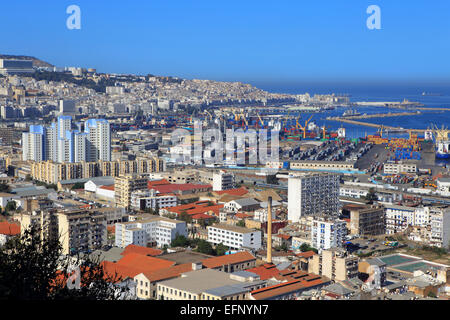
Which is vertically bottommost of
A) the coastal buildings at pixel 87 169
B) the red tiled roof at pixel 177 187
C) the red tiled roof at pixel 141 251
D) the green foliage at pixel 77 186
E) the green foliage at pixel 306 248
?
the green foliage at pixel 306 248

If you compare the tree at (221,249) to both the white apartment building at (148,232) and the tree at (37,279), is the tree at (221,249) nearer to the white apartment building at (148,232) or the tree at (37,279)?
the white apartment building at (148,232)

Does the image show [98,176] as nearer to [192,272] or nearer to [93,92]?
[192,272]

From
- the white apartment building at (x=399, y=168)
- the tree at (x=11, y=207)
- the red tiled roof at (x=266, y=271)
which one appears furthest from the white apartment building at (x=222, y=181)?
the red tiled roof at (x=266, y=271)

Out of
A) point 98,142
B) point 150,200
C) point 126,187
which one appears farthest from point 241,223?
point 98,142

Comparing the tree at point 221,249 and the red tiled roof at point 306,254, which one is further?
the tree at point 221,249

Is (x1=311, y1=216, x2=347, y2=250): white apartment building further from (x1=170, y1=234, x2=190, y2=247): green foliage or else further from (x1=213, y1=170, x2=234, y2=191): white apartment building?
(x1=213, y1=170, x2=234, y2=191): white apartment building

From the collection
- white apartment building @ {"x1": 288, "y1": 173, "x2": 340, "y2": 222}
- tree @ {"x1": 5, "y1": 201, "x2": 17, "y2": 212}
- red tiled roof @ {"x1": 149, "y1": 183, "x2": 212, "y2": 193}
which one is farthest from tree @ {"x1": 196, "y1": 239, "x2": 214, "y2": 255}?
tree @ {"x1": 5, "y1": 201, "x2": 17, "y2": 212}
